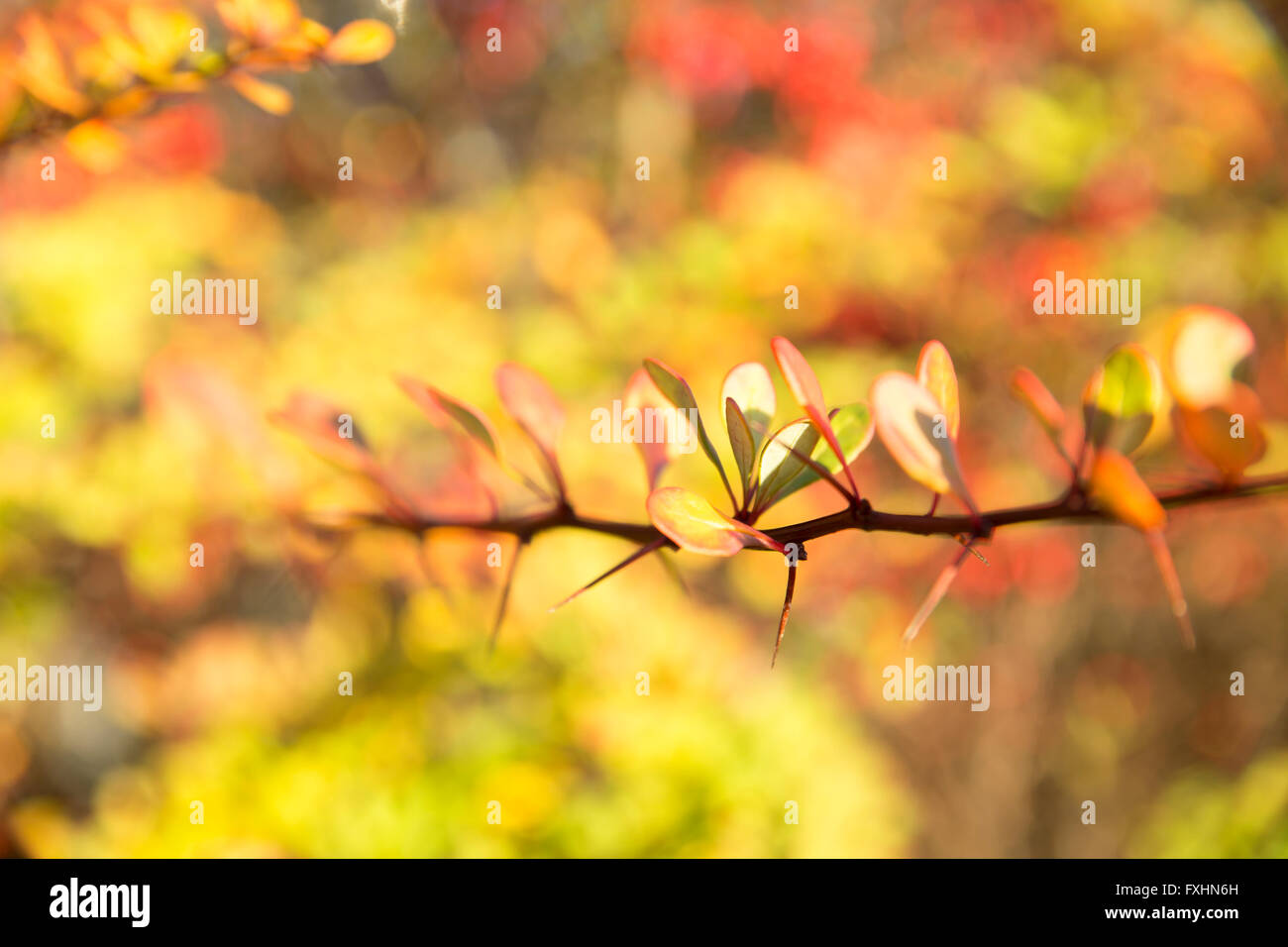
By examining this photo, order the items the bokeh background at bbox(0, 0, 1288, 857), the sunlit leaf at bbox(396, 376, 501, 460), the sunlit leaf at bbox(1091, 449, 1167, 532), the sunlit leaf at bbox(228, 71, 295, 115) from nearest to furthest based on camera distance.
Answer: the sunlit leaf at bbox(1091, 449, 1167, 532) < the sunlit leaf at bbox(396, 376, 501, 460) < the sunlit leaf at bbox(228, 71, 295, 115) < the bokeh background at bbox(0, 0, 1288, 857)

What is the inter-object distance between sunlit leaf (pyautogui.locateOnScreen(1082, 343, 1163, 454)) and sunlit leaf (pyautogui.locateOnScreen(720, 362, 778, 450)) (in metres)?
0.12

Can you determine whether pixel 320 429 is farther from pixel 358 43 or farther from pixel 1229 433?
pixel 1229 433

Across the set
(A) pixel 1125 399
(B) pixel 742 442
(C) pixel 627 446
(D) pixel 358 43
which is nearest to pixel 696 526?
(B) pixel 742 442

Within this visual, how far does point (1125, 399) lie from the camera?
275mm

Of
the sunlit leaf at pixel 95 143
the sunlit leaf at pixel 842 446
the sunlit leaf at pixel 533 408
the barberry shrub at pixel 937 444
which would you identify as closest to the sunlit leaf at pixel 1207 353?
the barberry shrub at pixel 937 444

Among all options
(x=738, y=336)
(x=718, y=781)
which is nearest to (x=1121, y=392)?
(x=718, y=781)

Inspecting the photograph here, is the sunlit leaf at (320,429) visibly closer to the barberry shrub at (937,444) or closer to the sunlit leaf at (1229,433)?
the barberry shrub at (937,444)

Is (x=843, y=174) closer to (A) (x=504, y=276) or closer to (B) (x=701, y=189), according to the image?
(B) (x=701, y=189)

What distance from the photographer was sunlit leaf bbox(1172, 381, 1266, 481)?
0.81 ft

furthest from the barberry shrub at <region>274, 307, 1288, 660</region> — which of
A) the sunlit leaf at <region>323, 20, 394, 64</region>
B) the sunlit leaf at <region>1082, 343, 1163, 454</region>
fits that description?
the sunlit leaf at <region>323, 20, 394, 64</region>

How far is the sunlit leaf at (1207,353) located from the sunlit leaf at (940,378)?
7 cm

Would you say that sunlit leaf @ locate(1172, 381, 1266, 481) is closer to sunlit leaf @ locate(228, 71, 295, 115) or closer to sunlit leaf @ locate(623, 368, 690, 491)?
sunlit leaf @ locate(623, 368, 690, 491)

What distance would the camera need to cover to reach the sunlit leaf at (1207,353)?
0.89 feet

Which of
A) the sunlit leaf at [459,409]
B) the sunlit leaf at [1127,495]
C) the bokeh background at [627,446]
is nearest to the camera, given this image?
the sunlit leaf at [1127,495]
